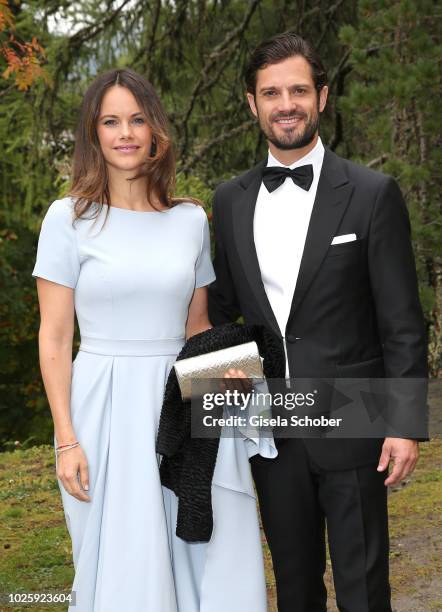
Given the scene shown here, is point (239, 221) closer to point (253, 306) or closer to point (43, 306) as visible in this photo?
point (253, 306)

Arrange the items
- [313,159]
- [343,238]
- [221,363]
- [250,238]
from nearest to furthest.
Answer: [221,363] < [343,238] < [250,238] < [313,159]

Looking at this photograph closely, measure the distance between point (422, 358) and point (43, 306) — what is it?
1426mm

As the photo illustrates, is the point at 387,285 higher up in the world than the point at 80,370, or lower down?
higher up

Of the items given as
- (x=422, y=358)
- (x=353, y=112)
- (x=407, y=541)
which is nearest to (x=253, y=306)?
(x=422, y=358)

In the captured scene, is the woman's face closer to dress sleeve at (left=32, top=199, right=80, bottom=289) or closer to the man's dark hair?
dress sleeve at (left=32, top=199, right=80, bottom=289)

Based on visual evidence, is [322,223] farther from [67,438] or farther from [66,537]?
[66,537]

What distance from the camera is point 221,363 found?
11.1 ft

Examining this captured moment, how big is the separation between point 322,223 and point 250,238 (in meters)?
0.28

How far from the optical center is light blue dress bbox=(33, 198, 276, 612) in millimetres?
3504

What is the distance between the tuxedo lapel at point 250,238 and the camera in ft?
11.7

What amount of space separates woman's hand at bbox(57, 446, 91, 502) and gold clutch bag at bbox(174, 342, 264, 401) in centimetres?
49

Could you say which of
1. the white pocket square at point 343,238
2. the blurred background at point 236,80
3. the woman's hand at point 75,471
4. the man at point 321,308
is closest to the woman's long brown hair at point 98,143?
the man at point 321,308

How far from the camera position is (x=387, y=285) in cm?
344

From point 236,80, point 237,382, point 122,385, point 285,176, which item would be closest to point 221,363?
point 237,382
